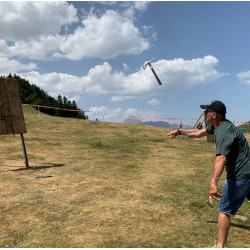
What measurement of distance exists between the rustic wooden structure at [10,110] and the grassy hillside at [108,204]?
4.60 ft

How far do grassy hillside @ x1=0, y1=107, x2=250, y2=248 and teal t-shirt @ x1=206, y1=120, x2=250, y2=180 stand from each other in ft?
4.99

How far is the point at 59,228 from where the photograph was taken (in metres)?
4.82

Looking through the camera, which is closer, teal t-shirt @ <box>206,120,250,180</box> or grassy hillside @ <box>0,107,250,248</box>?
teal t-shirt @ <box>206,120,250,180</box>

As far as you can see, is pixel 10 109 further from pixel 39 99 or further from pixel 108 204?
pixel 39 99

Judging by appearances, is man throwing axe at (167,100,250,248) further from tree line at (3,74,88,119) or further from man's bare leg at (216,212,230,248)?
tree line at (3,74,88,119)

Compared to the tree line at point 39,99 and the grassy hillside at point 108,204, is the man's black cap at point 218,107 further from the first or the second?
the tree line at point 39,99

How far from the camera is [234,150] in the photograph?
3.79 meters

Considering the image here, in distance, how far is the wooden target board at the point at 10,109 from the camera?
9.62 metres

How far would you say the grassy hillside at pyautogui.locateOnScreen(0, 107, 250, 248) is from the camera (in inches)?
177

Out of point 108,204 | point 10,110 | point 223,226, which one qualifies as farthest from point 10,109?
point 223,226

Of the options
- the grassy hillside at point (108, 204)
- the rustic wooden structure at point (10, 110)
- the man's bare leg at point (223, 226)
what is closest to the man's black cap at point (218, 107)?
the man's bare leg at point (223, 226)

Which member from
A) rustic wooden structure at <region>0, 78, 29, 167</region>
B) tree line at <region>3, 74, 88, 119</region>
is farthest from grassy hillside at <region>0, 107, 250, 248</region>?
tree line at <region>3, 74, 88, 119</region>

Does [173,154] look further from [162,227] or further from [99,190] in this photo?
[162,227]

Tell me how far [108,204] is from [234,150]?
11.1ft
